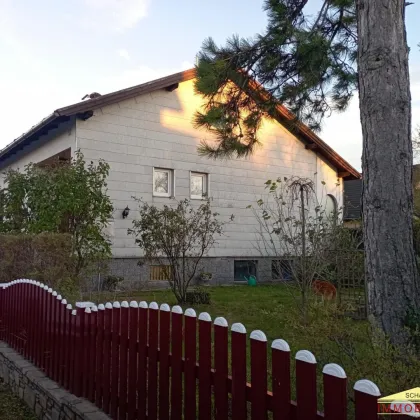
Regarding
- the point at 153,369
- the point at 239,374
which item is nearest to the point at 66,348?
the point at 153,369

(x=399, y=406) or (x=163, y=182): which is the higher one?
(x=163, y=182)

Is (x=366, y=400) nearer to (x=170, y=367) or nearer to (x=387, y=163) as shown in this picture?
(x=170, y=367)

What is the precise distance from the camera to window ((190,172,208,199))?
15822mm

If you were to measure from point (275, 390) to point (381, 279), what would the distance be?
2.13 m

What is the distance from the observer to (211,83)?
727cm

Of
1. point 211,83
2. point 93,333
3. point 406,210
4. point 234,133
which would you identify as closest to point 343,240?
point 234,133

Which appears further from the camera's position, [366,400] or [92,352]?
[92,352]

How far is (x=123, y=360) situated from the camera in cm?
375

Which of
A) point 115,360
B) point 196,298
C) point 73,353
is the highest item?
point 115,360

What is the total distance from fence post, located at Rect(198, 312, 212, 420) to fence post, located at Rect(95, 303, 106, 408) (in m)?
1.37

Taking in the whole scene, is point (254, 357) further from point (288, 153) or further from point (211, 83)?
point (288, 153)

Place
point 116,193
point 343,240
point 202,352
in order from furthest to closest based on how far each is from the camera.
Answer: point 116,193 < point 343,240 < point 202,352

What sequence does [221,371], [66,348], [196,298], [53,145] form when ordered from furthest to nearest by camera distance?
[53,145] → [196,298] → [66,348] → [221,371]

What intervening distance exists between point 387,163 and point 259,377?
2.61 metres
